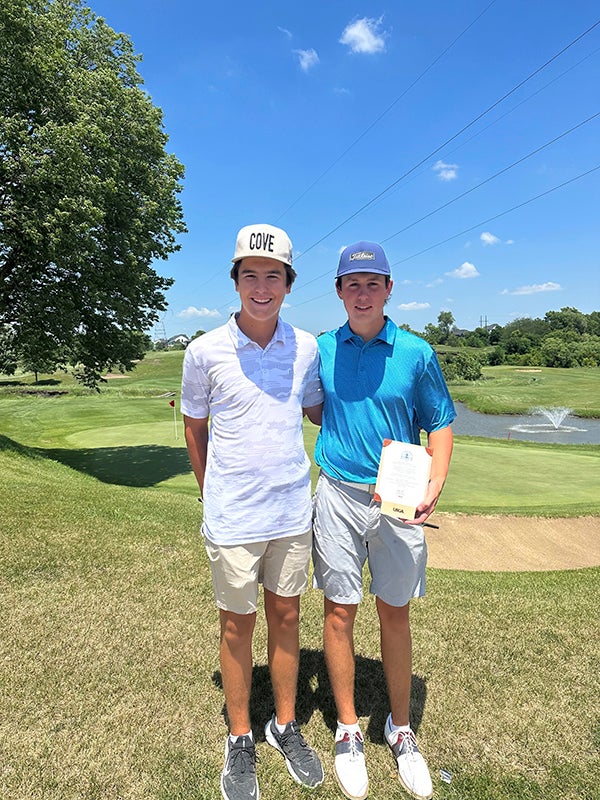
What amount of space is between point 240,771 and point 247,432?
1.62 metres

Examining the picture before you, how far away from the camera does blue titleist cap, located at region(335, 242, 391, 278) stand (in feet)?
7.58

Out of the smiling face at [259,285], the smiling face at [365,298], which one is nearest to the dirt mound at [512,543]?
the smiling face at [365,298]

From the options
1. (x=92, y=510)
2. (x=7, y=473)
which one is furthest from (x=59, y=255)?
(x=92, y=510)

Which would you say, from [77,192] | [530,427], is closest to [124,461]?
[77,192]

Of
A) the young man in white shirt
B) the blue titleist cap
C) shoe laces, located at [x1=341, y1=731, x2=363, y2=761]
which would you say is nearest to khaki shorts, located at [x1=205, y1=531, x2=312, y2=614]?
the young man in white shirt

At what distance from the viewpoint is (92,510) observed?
5820mm

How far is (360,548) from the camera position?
2.49 m

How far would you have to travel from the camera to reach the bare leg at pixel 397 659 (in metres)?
2.50

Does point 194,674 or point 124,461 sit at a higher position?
point 194,674

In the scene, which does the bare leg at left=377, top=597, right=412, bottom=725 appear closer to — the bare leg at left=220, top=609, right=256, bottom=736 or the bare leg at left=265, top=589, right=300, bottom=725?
the bare leg at left=265, top=589, right=300, bottom=725

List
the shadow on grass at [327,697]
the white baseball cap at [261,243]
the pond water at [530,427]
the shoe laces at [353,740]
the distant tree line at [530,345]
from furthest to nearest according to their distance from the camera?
the distant tree line at [530,345] → the pond water at [530,427] → the shadow on grass at [327,697] → the shoe laces at [353,740] → the white baseball cap at [261,243]

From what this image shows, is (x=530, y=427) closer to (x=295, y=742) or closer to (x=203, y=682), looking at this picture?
(x=203, y=682)

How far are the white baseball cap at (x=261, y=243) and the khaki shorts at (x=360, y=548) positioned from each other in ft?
3.72

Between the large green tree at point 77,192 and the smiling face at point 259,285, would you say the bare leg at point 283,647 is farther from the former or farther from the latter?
the large green tree at point 77,192
